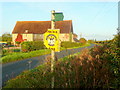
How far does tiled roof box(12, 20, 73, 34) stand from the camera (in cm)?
3712

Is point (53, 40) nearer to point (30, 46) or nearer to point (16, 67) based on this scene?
point (16, 67)

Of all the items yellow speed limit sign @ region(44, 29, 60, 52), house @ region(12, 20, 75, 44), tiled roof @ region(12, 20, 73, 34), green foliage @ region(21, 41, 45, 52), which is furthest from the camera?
tiled roof @ region(12, 20, 73, 34)

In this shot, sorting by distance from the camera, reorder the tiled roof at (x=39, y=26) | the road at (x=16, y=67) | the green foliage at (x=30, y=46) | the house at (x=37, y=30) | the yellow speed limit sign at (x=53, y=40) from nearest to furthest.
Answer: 1. the yellow speed limit sign at (x=53, y=40)
2. the road at (x=16, y=67)
3. the green foliage at (x=30, y=46)
4. the house at (x=37, y=30)
5. the tiled roof at (x=39, y=26)

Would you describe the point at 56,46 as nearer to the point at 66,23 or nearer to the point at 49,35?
the point at 49,35

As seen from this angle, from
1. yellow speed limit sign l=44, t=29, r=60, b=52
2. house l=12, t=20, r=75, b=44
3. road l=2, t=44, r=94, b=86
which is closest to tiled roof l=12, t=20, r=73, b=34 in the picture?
house l=12, t=20, r=75, b=44

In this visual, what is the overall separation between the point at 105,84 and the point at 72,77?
0.86 m

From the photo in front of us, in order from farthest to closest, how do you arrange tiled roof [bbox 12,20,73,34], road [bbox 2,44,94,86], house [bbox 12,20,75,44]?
tiled roof [bbox 12,20,73,34], house [bbox 12,20,75,44], road [bbox 2,44,94,86]

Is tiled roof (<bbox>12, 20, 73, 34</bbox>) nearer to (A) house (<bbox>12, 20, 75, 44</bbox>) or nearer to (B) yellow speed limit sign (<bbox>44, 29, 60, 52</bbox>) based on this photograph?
(A) house (<bbox>12, 20, 75, 44</bbox>)

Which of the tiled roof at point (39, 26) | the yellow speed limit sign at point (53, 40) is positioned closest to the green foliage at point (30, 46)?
the yellow speed limit sign at point (53, 40)

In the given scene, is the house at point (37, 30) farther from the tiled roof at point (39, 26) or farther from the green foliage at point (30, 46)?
the green foliage at point (30, 46)

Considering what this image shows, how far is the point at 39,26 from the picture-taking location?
38.7 metres

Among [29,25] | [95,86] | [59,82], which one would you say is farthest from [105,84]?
[29,25]

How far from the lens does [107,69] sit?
128 inches

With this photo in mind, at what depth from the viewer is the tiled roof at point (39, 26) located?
122ft
